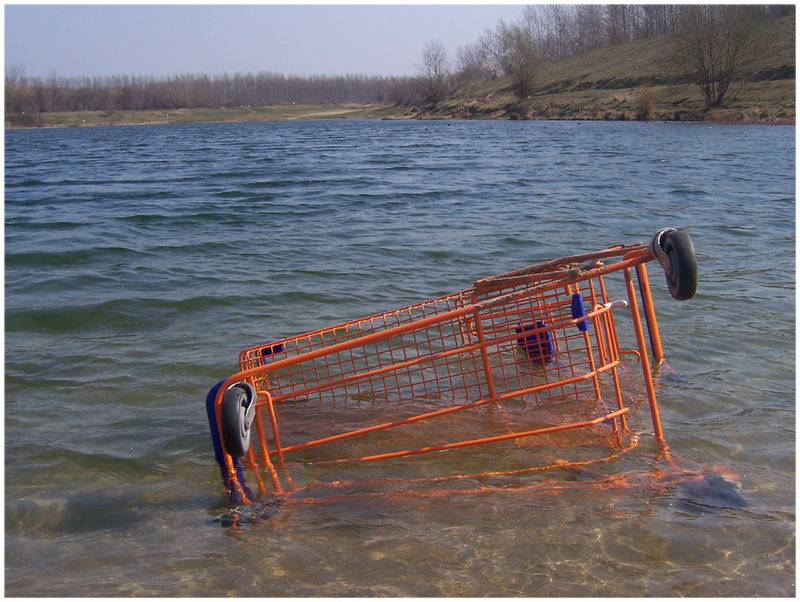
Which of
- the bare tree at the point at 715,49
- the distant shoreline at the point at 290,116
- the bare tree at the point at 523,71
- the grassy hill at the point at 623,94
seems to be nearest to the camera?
the distant shoreline at the point at 290,116

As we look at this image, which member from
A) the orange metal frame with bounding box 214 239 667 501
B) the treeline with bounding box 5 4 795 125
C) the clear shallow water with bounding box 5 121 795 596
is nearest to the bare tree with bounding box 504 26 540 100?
the treeline with bounding box 5 4 795 125

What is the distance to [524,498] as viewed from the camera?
11.5ft

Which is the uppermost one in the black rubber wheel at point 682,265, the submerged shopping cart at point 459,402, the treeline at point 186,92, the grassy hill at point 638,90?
the treeline at point 186,92

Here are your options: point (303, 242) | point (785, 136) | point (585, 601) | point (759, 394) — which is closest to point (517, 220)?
point (303, 242)

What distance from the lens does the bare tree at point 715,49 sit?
4531cm

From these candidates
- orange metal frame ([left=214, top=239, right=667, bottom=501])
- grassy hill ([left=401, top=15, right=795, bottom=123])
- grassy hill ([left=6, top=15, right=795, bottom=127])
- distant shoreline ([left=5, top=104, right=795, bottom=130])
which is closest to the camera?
orange metal frame ([left=214, top=239, right=667, bottom=501])

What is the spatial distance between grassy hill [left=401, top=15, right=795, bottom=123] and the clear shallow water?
3142 centimetres

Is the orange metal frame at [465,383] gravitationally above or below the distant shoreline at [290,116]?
below

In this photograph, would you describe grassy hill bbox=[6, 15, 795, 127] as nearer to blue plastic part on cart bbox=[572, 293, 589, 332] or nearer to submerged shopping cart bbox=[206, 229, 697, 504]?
submerged shopping cart bbox=[206, 229, 697, 504]

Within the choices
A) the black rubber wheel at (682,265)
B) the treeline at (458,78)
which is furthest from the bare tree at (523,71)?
the black rubber wheel at (682,265)

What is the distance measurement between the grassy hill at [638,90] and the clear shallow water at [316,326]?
31422 mm

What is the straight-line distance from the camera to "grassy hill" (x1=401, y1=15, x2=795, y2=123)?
43.2 m

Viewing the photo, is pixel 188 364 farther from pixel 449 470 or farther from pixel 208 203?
pixel 208 203

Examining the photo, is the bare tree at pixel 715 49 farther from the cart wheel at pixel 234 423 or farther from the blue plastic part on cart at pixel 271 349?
the cart wheel at pixel 234 423
